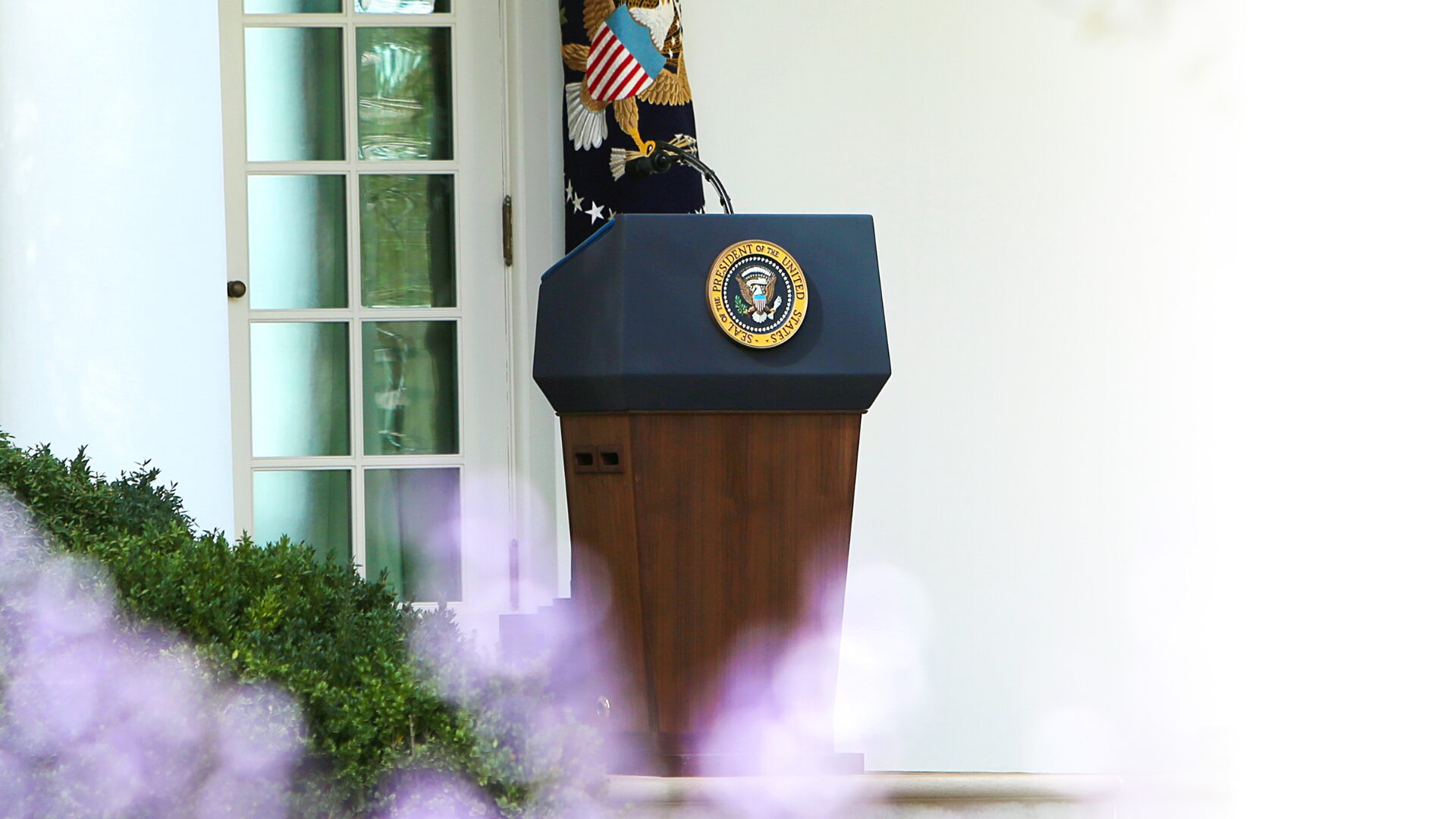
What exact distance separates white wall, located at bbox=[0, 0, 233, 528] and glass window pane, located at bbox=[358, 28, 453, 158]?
1.06 metres

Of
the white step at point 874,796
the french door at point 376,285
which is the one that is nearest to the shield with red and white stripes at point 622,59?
the french door at point 376,285

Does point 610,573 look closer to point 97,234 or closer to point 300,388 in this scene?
point 97,234

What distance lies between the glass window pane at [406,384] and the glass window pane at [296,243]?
0.44 feet

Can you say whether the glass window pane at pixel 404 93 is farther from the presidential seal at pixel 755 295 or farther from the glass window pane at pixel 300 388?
the presidential seal at pixel 755 295

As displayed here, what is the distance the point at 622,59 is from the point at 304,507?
1.16 meters

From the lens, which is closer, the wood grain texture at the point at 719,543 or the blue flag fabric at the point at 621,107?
the wood grain texture at the point at 719,543

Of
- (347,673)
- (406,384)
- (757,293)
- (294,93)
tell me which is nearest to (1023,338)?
(406,384)

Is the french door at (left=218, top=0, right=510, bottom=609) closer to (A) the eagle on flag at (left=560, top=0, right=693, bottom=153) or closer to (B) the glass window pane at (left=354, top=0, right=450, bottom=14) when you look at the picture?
(B) the glass window pane at (left=354, top=0, right=450, bottom=14)

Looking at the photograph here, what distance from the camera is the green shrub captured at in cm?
92

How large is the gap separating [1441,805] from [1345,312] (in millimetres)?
1035

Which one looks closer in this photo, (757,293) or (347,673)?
(347,673)

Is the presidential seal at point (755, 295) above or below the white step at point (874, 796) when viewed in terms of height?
above

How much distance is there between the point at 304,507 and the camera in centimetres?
267

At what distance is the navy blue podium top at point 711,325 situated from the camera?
1352 mm
